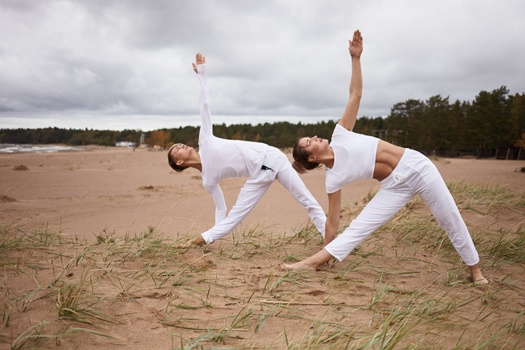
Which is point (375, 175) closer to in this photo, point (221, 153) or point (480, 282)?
point (480, 282)

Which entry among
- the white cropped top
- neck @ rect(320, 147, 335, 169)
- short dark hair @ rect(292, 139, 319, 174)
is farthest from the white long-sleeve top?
the white cropped top

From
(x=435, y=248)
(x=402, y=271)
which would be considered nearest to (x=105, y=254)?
(x=402, y=271)

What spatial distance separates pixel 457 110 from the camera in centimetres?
3812

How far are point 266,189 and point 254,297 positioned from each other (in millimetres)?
1554

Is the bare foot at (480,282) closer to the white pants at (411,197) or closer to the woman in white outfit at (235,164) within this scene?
the white pants at (411,197)

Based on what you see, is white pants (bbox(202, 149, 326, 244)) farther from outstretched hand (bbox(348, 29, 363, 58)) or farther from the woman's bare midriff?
outstretched hand (bbox(348, 29, 363, 58))

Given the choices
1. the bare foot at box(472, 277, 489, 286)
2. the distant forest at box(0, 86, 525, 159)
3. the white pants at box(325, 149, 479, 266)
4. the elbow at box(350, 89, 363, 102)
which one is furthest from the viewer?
the distant forest at box(0, 86, 525, 159)

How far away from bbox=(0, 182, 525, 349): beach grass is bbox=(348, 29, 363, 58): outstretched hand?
2.11 meters

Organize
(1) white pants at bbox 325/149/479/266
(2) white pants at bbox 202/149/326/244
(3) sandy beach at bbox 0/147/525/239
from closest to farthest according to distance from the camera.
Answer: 1. (1) white pants at bbox 325/149/479/266
2. (2) white pants at bbox 202/149/326/244
3. (3) sandy beach at bbox 0/147/525/239

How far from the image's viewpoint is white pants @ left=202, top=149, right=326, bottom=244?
422 centimetres

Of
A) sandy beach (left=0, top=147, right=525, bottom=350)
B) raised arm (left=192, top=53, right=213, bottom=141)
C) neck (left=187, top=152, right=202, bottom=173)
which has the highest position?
raised arm (left=192, top=53, right=213, bottom=141)

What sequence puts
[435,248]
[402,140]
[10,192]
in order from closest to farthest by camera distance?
[435,248] → [10,192] → [402,140]

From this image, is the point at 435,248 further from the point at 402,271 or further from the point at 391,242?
the point at 402,271

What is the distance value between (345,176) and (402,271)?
128cm
